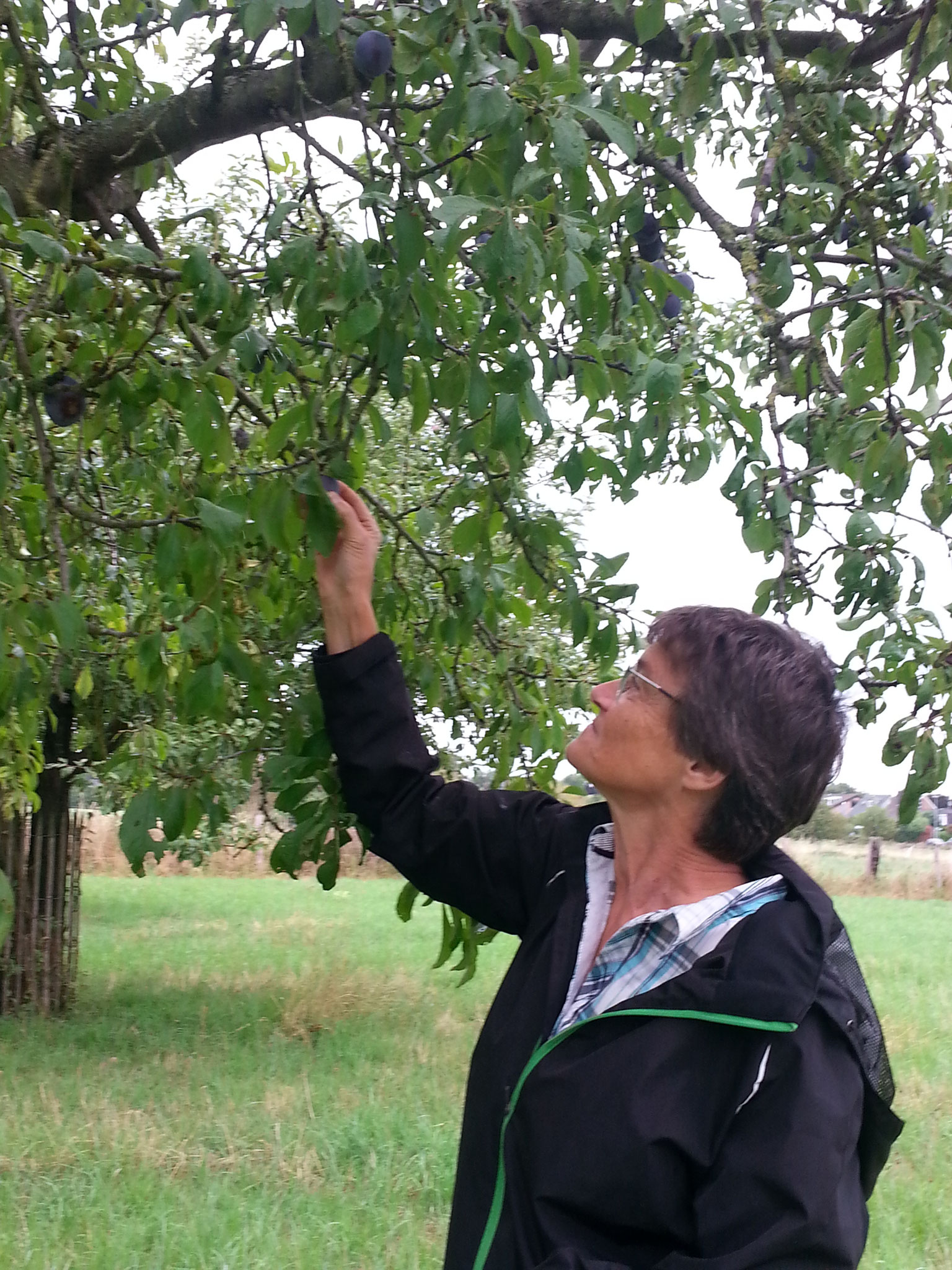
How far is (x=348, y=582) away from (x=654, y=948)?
70cm

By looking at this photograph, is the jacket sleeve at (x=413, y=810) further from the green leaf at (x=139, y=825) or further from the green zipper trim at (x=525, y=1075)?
the green zipper trim at (x=525, y=1075)

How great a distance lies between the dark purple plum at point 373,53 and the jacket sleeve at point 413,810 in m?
0.82

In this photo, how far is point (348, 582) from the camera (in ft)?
5.64

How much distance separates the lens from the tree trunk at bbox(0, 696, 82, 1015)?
25.8ft

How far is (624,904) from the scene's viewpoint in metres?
1.47

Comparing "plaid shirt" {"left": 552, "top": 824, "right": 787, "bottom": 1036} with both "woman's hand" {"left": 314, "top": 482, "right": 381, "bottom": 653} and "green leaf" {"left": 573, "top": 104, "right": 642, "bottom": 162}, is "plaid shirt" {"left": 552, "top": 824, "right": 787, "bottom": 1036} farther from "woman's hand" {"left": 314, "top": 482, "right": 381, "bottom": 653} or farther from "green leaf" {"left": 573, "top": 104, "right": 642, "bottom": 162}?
"green leaf" {"left": 573, "top": 104, "right": 642, "bottom": 162}

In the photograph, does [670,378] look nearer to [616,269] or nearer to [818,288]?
[616,269]

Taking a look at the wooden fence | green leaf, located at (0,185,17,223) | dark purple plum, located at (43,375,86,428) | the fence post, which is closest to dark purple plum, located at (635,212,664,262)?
dark purple plum, located at (43,375,86,428)

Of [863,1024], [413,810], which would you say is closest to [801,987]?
[863,1024]

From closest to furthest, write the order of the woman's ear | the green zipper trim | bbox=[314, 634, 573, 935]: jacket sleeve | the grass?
the green zipper trim
the woman's ear
bbox=[314, 634, 573, 935]: jacket sleeve
the grass

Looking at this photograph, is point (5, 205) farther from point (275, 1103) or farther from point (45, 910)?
point (45, 910)

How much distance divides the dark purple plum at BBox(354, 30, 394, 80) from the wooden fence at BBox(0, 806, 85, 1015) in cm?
702

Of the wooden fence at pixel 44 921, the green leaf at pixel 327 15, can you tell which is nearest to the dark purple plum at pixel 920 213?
the green leaf at pixel 327 15

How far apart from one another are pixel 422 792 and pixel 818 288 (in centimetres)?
134
